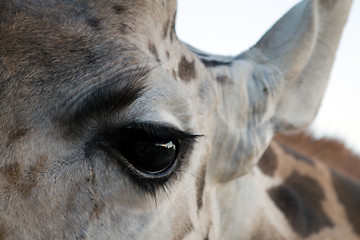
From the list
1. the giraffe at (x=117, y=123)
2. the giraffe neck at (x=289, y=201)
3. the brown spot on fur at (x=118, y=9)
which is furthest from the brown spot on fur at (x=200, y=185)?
the brown spot on fur at (x=118, y=9)

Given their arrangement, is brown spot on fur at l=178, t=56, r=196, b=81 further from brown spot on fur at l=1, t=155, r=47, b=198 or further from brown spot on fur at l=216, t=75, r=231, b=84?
brown spot on fur at l=1, t=155, r=47, b=198

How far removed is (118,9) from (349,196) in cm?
152

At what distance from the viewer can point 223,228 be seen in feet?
6.05

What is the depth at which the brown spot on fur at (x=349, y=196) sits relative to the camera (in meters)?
2.24

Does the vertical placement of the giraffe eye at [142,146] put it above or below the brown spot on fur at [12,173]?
below

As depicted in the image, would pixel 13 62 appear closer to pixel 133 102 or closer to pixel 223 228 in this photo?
pixel 133 102

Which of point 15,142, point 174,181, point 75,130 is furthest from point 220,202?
point 15,142

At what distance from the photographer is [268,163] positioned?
216 centimetres

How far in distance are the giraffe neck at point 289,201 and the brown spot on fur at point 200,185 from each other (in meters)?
0.23

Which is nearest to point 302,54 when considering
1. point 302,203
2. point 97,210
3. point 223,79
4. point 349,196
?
point 223,79

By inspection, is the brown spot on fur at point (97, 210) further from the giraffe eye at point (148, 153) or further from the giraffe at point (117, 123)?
the giraffe eye at point (148, 153)

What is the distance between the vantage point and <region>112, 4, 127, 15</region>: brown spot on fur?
1.30 meters

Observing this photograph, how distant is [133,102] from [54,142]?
8.3 inches

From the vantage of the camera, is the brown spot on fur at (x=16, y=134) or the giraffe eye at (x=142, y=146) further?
the giraffe eye at (x=142, y=146)
